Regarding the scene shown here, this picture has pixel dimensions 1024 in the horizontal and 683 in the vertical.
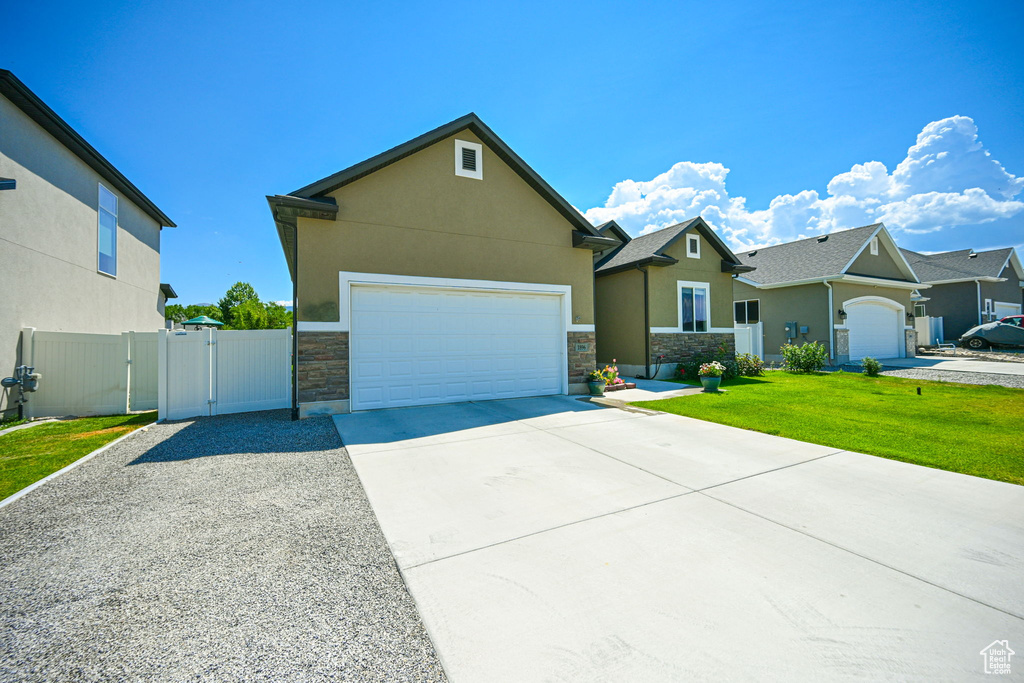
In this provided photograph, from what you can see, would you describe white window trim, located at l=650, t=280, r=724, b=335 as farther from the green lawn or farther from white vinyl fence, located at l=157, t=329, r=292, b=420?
white vinyl fence, located at l=157, t=329, r=292, b=420

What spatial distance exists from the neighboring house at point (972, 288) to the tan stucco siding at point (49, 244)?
3837 centimetres

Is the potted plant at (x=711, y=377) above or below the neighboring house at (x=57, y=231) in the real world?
below

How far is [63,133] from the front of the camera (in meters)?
9.94

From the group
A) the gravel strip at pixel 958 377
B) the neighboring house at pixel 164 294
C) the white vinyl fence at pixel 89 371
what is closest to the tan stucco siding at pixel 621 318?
the gravel strip at pixel 958 377

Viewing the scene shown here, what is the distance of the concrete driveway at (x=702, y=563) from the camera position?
6.70ft

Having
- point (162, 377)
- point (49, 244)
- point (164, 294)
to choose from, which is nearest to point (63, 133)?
point (49, 244)

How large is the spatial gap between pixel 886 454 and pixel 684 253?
33.9 ft

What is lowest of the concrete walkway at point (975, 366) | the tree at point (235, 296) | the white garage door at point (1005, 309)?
the concrete walkway at point (975, 366)

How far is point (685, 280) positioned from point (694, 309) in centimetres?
112

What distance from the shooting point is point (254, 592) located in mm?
2623

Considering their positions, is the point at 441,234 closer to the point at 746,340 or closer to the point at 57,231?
the point at 57,231

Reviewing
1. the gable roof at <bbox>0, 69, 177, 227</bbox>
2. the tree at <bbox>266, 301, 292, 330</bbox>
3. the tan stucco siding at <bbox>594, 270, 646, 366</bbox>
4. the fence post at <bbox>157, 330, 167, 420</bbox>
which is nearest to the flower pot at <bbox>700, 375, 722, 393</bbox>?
the tan stucco siding at <bbox>594, 270, 646, 366</bbox>

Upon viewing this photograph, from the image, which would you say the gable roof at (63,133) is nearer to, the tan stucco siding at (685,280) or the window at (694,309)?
the tan stucco siding at (685,280)

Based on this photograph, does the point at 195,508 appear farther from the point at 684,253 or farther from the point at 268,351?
the point at 684,253
